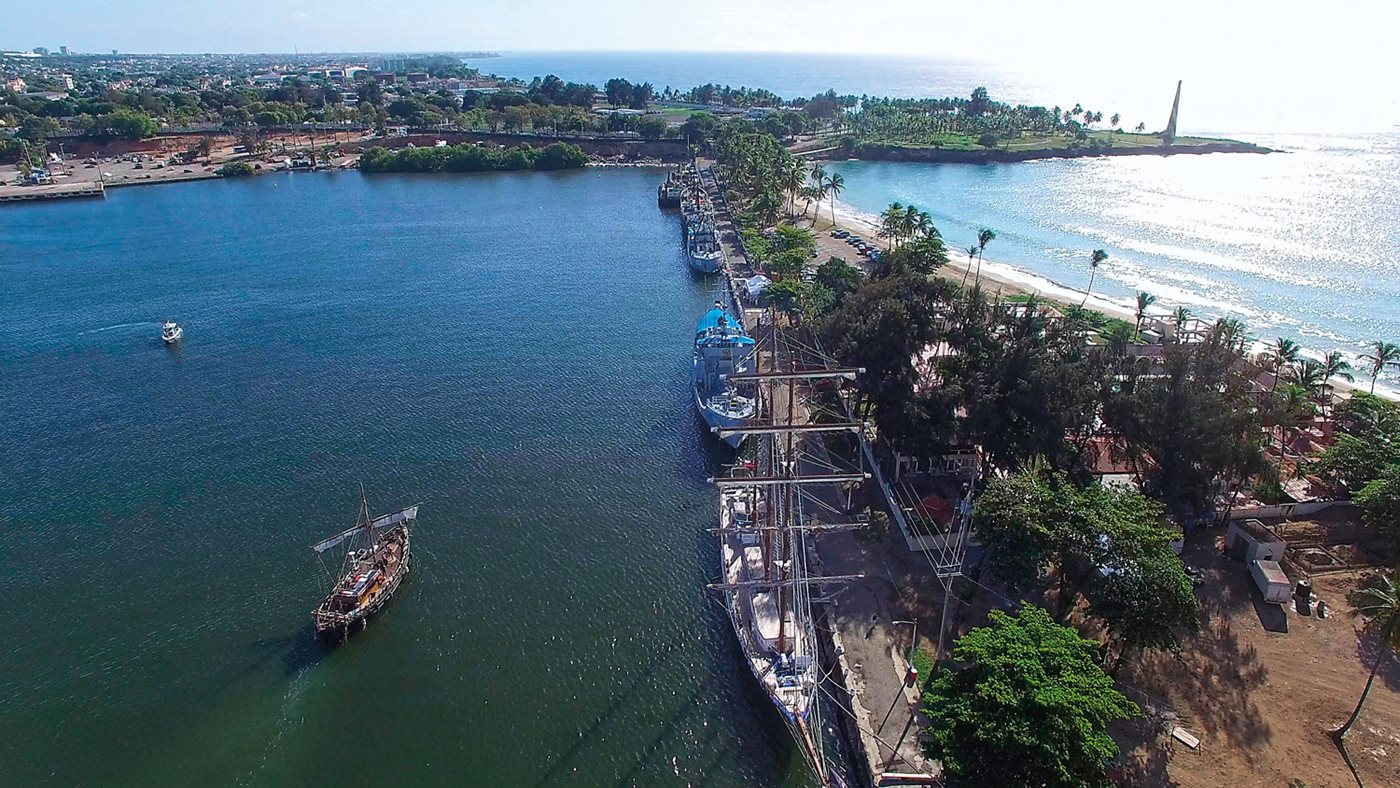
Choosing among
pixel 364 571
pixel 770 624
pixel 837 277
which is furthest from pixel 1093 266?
pixel 364 571

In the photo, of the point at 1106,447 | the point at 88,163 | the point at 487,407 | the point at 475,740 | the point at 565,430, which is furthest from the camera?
the point at 88,163

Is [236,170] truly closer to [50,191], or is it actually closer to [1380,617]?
[50,191]

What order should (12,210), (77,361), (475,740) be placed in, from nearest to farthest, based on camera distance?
(475,740)
(77,361)
(12,210)

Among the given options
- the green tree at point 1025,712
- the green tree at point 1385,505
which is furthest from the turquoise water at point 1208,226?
the green tree at point 1025,712

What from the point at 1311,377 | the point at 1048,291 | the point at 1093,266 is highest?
the point at 1093,266

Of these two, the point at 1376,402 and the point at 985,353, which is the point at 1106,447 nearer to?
the point at 985,353

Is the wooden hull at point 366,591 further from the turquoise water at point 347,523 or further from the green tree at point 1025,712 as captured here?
the green tree at point 1025,712

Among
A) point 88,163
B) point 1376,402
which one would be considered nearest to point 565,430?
point 1376,402
